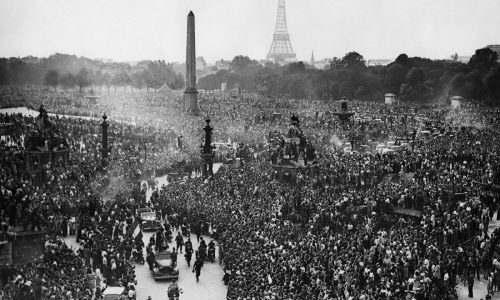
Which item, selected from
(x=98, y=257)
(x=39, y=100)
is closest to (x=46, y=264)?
(x=98, y=257)

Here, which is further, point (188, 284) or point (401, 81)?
point (401, 81)

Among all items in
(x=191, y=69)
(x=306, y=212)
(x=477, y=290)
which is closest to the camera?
(x=477, y=290)

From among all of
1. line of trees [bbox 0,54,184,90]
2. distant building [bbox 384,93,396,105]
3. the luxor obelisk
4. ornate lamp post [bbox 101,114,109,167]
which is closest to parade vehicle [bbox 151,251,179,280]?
ornate lamp post [bbox 101,114,109,167]

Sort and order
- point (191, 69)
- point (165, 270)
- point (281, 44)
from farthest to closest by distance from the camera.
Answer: point (281, 44) → point (191, 69) → point (165, 270)

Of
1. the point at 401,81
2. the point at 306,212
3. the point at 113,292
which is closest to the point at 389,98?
the point at 401,81

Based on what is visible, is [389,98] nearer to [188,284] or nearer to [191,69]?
[191,69]

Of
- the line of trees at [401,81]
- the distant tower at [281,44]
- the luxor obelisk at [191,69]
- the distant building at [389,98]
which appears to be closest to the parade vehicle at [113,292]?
the luxor obelisk at [191,69]

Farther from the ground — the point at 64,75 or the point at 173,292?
the point at 64,75

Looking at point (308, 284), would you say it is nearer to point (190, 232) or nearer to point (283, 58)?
point (190, 232)
